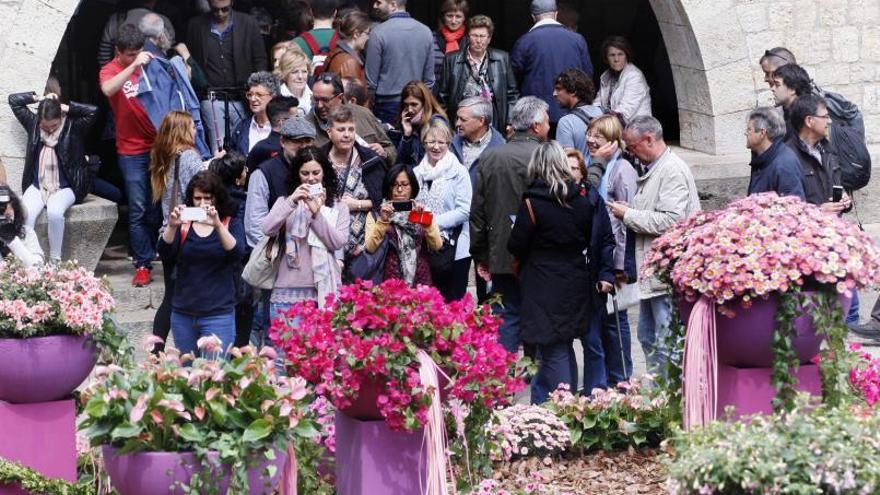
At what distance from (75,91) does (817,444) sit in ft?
30.9

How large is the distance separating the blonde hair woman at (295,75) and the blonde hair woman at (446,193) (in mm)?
1257

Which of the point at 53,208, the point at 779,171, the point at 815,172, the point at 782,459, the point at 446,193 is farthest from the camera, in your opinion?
the point at 53,208

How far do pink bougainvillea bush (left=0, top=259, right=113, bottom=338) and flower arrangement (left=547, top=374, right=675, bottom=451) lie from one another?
2.27 meters

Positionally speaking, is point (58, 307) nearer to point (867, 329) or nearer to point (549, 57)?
point (549, 57)

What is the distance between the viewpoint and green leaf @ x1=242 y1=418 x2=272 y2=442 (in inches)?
211

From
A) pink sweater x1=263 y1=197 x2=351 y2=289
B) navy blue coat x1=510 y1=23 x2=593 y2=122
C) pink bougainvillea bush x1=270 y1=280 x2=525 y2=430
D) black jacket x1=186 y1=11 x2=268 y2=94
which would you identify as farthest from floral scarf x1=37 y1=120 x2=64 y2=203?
pink bougainvillea bush x1=270 y1=280 x2=525 y2=430

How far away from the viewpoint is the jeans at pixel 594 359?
29.2ft

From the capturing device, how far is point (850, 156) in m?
10.2

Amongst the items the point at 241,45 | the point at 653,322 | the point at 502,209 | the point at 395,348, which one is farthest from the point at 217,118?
the point at 395,348

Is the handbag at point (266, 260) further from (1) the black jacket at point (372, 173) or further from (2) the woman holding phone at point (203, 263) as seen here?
(1) the black jacket at point (372, 173)

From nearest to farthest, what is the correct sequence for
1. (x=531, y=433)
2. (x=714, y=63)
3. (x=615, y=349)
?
(x=531, y=433)
(x=615, y=349)
(x=714, y=63)

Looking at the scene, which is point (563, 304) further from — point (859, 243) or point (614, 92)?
point (614, 92)

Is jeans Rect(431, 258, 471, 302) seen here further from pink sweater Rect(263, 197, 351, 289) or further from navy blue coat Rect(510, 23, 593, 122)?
navy blue coat Rect(510, 23, 593, 122)

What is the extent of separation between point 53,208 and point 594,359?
353 centimetres
